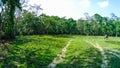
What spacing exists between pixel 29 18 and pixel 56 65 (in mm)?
85414

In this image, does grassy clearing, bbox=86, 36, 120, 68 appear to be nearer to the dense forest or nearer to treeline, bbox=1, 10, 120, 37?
the dense forest

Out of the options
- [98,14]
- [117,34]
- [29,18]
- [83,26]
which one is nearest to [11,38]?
[29,18]

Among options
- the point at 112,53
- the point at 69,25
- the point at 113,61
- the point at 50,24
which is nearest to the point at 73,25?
the point at 69,25

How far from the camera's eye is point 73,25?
535 ft

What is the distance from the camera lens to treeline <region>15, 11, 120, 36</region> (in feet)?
385

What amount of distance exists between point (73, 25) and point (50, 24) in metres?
32.1

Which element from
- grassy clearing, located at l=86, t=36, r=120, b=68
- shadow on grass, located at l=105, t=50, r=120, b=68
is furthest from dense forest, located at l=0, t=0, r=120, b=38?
shadow on grass, located at l=105, t=50, r=120, b=68

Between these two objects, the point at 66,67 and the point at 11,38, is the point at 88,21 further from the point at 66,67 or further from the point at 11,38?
the point at 66,67

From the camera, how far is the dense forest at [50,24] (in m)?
55.3

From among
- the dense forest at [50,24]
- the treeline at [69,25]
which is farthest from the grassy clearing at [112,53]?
the treeline at [69,25]

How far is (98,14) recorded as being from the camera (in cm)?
18338

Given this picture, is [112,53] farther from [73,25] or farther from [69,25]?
[73,25]

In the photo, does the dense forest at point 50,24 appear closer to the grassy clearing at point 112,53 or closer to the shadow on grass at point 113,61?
the grassy clearing at point 112,53

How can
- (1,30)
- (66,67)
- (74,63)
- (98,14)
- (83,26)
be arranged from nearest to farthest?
(66,67)
(74,63)
(1,30)
(83,26)
(98,14)
